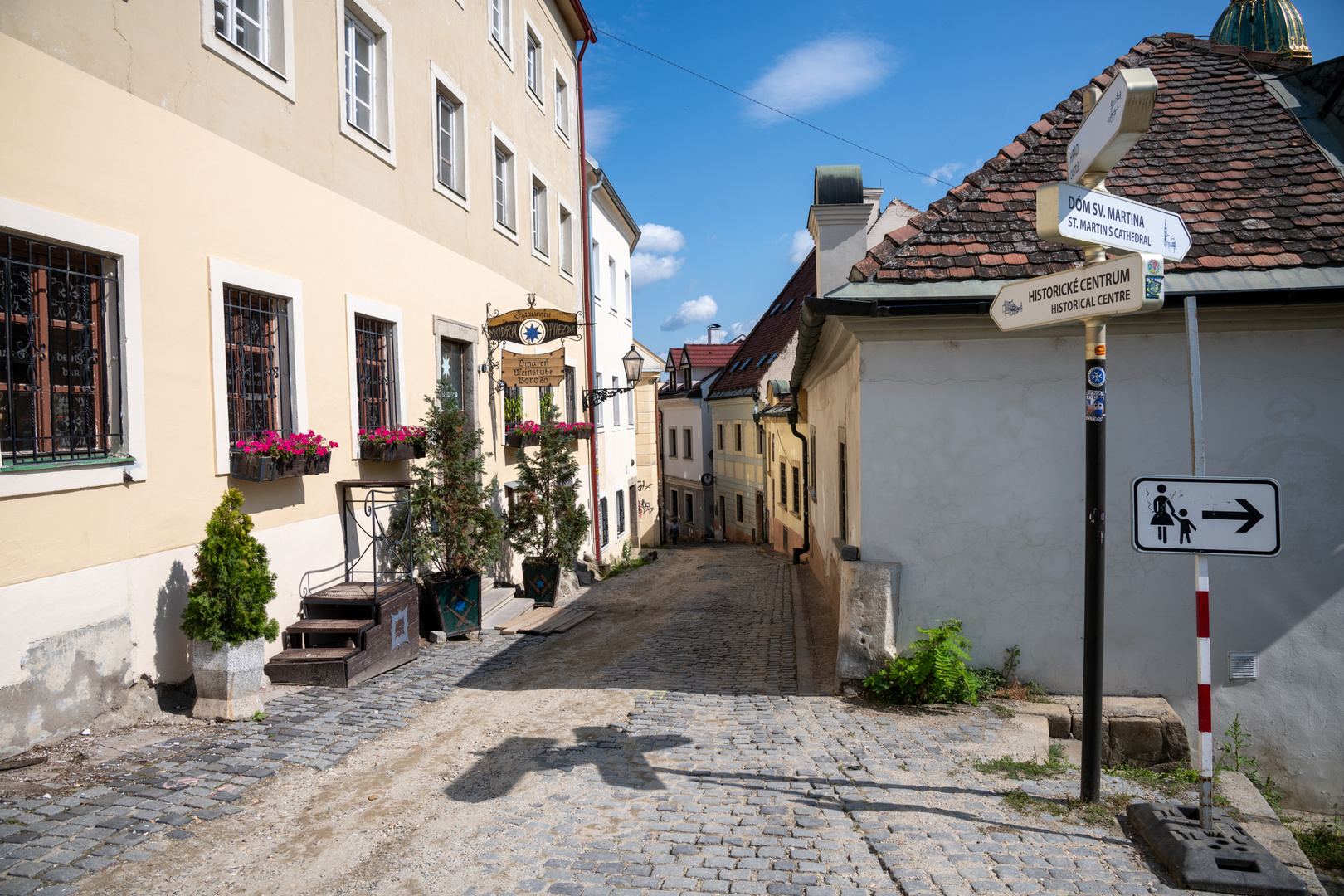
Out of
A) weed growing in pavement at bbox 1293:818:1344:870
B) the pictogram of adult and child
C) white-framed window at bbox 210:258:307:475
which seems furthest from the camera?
white-framed window at bbox 210:258:307:475

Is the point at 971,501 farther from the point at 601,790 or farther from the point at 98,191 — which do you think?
the point at 98,191

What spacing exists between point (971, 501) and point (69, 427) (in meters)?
6.19

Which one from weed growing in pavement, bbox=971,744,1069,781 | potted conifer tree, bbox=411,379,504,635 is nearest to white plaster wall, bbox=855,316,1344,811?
weed growing in pavement, bbox=971,744,1069,781

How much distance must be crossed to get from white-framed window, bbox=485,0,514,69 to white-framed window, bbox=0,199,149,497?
8784 millimetres

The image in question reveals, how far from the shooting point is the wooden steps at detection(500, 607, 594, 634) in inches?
374

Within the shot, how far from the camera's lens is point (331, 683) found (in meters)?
6.38

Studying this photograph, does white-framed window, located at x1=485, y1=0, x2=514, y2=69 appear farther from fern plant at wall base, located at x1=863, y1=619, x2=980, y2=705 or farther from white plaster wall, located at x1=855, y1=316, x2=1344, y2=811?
fern plant at wall base, located at x1=863, y1=619, x2=980, y2=705

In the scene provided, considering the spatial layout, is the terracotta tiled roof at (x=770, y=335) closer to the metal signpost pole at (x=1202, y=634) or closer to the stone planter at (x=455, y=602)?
the stone planter at (x=455, y=602)

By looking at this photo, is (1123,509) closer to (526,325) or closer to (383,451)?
(383,451)

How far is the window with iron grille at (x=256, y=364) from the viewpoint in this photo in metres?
6.36

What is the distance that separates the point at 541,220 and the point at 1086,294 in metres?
12.6

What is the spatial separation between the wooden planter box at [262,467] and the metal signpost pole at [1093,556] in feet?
18.4

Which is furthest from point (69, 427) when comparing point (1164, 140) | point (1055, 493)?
point (1164, 140)

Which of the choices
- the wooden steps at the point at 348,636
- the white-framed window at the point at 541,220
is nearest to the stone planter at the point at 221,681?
the wooden steps at the point at 348,636
